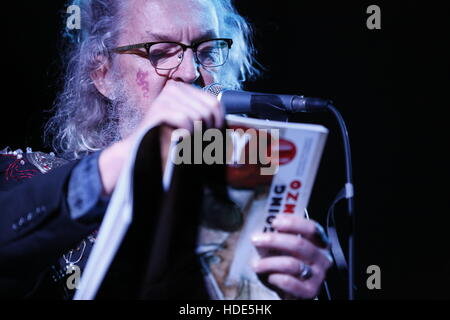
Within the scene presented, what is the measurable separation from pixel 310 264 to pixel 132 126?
0.93 meters

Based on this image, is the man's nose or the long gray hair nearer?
the man's nose

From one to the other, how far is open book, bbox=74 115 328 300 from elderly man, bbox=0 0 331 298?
0.10 ft

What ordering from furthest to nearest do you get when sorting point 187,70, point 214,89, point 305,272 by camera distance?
point 187,70
point 214,89
point 305,272

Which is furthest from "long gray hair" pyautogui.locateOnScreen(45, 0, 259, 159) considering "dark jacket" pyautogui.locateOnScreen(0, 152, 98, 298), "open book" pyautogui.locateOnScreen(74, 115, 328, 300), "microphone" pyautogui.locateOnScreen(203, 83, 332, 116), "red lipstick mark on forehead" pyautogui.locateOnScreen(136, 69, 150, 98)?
"open book" pyautogui.locateOnScreen(74, 115, 328, 300)

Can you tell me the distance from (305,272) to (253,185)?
0.20m

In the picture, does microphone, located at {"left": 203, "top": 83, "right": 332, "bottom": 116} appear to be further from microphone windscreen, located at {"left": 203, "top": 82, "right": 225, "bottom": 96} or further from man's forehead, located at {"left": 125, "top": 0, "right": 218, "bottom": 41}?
man's forehead, located at {"left": 125, "top": 0, "right": 218, "bottom": 41}

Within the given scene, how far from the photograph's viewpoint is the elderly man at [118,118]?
649mm

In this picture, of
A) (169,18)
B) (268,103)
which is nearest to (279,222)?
(268,103)

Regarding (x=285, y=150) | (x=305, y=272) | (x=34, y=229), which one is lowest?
(x=305, y=272)

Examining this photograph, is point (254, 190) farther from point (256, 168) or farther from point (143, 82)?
point (143, 82)

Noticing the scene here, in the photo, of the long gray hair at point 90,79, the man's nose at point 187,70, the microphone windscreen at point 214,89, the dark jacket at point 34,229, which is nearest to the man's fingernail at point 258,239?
the dark jacket at point 34,229

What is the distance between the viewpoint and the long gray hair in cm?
159

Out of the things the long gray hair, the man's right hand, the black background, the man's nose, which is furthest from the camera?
the black background

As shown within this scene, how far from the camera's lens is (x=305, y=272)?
2.25 feet
